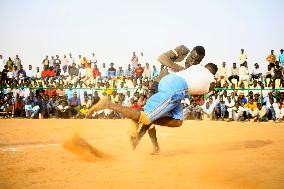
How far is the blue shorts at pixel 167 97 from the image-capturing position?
16.2 feet

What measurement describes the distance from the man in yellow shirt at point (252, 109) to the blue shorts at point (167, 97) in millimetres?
11553

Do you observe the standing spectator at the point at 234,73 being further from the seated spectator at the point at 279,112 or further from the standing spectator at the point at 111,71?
the standing spectator at the point at 111,71

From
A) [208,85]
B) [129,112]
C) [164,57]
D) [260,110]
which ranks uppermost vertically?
[164,57]

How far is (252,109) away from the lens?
16047 millimetres

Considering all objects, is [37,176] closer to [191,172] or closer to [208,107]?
[191,172]

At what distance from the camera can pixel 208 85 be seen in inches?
199

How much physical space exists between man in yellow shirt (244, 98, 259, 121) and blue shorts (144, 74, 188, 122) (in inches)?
455

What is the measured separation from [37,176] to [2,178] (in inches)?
14.6

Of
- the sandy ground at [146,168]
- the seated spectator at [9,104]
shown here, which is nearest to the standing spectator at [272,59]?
the sandy ground at [146,168]

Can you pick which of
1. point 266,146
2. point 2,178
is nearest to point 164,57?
point 2,178

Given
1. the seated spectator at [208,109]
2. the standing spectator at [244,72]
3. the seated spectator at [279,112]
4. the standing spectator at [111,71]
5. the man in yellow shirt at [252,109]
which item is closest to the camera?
the seated spectator at [279,112]

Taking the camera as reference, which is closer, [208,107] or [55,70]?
[208,107]

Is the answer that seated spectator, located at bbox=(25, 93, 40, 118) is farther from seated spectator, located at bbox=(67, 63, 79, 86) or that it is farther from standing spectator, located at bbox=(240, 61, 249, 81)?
standing spectator, located at bbox=(240, 61, 249, 81)

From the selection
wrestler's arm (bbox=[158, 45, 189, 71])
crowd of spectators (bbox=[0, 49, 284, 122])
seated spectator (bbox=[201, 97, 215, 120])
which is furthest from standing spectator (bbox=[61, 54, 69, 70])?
wrestler's arm (bbox=[158, 45, 189, 71])
